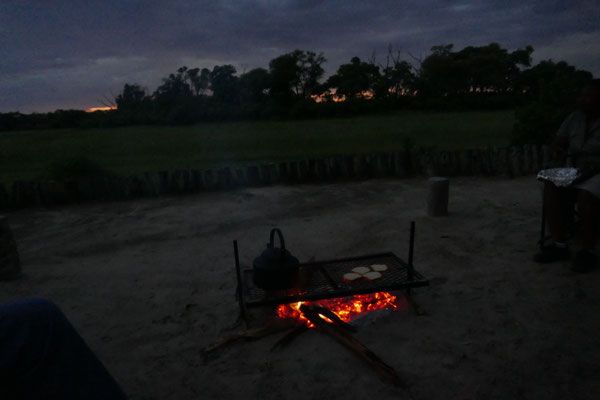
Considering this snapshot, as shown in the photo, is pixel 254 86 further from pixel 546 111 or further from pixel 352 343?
pixel 352 343

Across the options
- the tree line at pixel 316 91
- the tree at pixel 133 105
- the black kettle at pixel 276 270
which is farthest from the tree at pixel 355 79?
the black kettle at pixel 276 270

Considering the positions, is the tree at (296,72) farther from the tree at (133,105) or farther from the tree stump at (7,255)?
the tree stump at (7,255)

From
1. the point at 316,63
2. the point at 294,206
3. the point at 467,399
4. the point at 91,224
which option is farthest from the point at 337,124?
the point at 467,399

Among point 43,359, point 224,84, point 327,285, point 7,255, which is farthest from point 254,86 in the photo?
point 43,359

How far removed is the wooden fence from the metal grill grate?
457 cm

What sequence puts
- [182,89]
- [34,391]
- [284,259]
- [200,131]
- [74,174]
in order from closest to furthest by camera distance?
[34,391] < [284,259] < [74,174] < [200,131] < [182,89]

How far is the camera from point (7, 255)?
399 cm

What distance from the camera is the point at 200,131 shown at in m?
15.6

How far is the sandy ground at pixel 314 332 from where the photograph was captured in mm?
2303

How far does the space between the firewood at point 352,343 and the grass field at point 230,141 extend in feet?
24.2

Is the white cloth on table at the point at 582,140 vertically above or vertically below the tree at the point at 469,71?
below

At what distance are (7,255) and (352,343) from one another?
3.66 m

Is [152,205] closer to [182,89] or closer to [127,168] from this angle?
[127,168]

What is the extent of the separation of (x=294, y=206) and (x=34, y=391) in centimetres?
513
